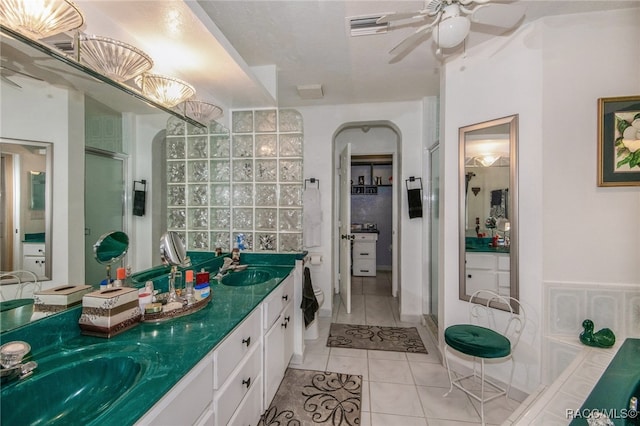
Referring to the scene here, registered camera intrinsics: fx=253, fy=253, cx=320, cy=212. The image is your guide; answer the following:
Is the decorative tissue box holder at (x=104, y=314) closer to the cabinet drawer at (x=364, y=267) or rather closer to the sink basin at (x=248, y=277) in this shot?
the sink basin at (x=248, y=277)

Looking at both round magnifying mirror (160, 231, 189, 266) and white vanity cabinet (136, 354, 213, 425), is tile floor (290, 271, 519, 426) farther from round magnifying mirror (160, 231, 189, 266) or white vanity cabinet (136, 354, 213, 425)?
round magnifying mirror (160, 231, 189, 266)

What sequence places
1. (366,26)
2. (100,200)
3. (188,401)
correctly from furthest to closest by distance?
1. (366,26)
2. (100,200)
3. (188,401)

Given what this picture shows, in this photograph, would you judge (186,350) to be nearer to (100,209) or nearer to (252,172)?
(100,209)

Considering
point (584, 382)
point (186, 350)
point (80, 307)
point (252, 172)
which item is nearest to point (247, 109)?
point (252, 172)

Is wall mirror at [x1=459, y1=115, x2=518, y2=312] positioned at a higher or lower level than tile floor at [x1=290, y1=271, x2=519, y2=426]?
higher

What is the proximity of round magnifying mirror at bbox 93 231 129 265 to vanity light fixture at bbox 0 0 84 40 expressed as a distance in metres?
0.81

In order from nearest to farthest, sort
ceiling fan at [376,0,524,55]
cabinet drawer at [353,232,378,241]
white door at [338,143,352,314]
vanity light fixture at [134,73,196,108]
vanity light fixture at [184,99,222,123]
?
ceiling fan at [376,0,524,55] → vanity light fixture at [134,73,196,108] → vanity light fixture at [184,99,222,123] → white door at [338,143,352,314] → cabinet drawer at [353,232,378,241]

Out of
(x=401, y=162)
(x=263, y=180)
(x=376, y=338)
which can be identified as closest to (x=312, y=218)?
(x=263, y=180)

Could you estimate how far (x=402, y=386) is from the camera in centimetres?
195

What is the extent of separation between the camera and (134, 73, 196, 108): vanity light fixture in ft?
4.64

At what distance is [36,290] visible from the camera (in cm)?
95

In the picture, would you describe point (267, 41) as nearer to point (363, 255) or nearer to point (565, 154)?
point (565, 154)

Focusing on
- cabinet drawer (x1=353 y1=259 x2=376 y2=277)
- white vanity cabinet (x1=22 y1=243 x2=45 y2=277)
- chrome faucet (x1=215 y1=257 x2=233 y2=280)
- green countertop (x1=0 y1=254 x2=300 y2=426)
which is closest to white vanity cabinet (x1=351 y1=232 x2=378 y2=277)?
cabinet drawer (x1=353 y1=259 x2=376 y2=277)

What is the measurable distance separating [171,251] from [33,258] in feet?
2.04
